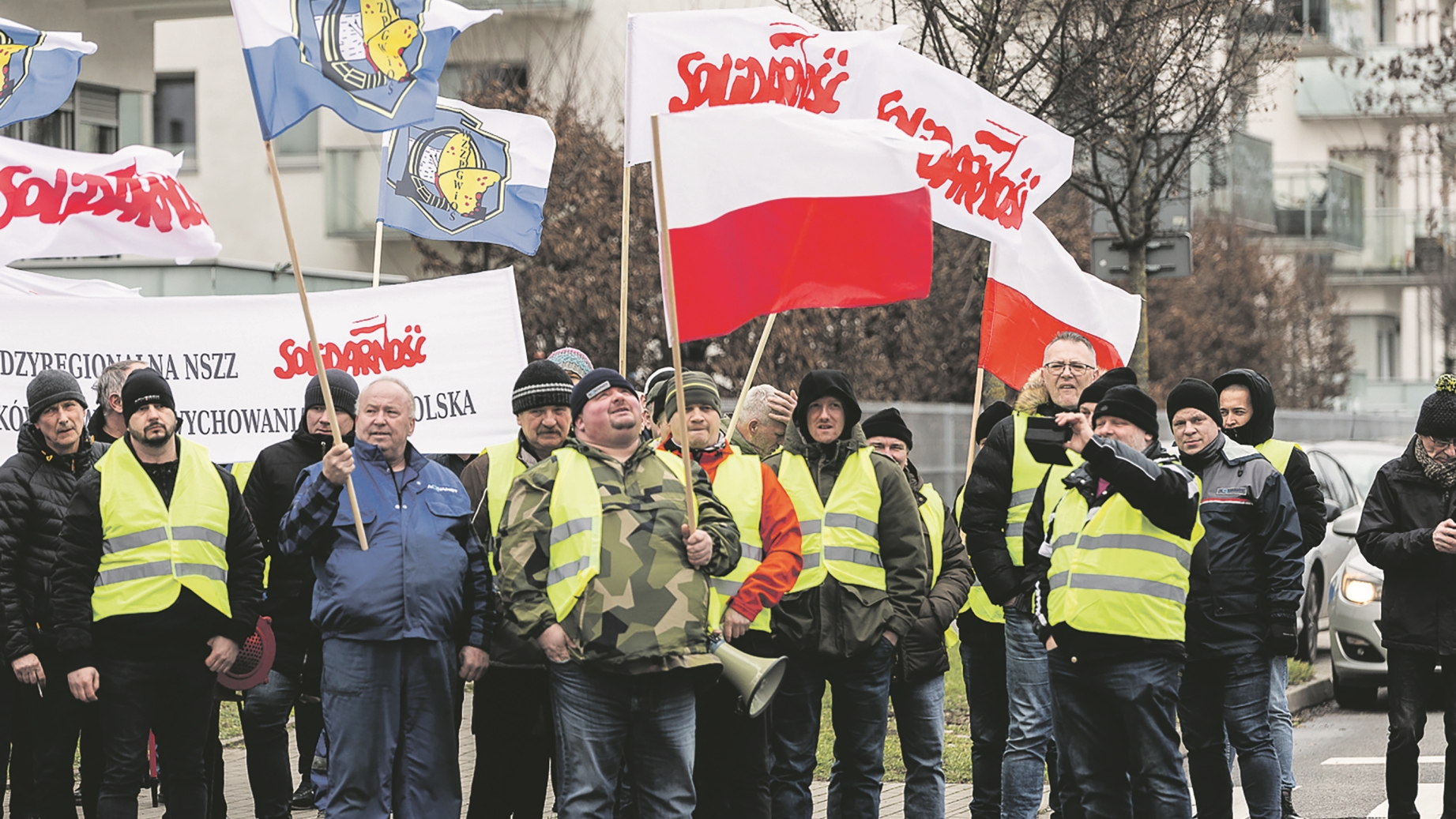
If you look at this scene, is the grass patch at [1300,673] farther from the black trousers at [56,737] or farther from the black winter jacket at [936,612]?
the black trousers at [56,737]

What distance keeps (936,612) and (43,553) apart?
3.69 metres

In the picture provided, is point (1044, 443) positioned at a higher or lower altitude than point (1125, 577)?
higher

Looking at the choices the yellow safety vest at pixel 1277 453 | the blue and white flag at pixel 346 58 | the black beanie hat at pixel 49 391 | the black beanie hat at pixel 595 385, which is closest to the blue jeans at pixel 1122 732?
→ the yellow safety vest at pixel 1277 453

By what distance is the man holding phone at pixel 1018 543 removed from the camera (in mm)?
7281

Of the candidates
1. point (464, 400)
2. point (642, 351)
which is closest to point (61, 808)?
point (464, 400)

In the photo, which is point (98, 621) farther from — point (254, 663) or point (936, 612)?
point (936, 612)

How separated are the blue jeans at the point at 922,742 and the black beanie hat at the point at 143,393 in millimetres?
3186

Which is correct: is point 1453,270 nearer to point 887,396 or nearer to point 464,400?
point 887,396

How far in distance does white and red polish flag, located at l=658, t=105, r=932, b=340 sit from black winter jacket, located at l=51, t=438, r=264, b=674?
215 cm

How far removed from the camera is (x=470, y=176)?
9.68 meters

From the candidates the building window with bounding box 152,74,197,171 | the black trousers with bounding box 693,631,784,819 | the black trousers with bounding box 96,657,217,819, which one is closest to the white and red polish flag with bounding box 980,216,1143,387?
the black trousers with bounding box 693,631,784,819

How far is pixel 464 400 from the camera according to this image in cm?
846

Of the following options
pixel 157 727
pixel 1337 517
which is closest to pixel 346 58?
pixel 157 727

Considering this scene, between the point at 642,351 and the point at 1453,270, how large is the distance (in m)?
26.1
